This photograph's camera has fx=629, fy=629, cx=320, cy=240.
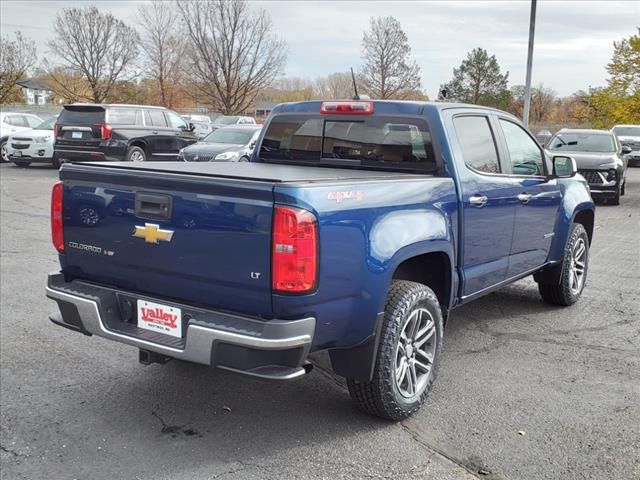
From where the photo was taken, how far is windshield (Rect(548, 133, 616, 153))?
47.8 feet

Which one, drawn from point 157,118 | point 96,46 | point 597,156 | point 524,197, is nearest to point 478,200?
point 524,197

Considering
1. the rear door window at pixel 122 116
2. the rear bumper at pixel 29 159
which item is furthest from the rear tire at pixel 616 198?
the rear bumper at pixel 29 159

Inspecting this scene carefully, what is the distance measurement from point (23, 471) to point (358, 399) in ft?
5.83

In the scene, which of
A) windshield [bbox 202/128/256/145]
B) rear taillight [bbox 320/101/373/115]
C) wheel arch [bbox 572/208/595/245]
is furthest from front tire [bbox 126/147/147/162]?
rear taillight [bbox 320/101/373/115]

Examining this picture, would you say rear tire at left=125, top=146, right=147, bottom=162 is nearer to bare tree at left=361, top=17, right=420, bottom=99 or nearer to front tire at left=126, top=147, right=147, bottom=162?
front tire at left=126, top=147, right=147, bottom=162

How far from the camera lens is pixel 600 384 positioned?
4.20 metres

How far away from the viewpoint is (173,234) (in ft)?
10.5

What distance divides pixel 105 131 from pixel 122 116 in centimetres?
77

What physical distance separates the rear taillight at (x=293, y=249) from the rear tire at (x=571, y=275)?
145 inches

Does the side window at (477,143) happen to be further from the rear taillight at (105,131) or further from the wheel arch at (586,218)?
the rear taillight at (105,131)

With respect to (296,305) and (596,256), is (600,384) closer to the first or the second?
(296,305)

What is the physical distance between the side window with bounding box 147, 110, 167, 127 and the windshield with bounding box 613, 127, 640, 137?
59.0 feet

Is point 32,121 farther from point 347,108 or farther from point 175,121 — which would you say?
point 347,108

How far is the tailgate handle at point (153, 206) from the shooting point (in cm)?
321
